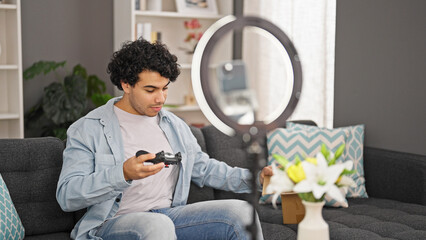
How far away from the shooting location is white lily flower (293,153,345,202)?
1343 mm

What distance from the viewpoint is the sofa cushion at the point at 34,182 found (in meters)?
2.29

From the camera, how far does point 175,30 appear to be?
15.8ft

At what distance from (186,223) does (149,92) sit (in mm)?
492

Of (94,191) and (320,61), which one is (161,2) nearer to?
(320,61)

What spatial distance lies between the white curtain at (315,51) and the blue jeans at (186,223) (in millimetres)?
1602

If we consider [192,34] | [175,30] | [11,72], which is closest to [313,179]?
[11,72]

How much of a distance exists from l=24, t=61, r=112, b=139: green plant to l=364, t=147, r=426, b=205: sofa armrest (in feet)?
6.52

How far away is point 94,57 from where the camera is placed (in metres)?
4.57

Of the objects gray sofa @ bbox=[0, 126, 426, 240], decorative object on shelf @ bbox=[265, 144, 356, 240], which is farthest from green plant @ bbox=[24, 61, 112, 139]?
decorative object on shelf @ bbox=[265, 144, 356, 240]

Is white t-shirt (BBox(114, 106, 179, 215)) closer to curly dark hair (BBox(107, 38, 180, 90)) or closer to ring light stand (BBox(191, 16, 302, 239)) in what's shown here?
curly dark hair (BBox(107, 38, 180, 90))

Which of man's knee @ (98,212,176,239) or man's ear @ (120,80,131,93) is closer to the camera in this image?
man's knee @ (98,212,176,239)

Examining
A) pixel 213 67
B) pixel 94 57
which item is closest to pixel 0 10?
pixel 94 57

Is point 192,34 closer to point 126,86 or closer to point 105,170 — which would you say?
point 126,86

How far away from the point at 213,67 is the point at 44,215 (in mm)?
1375
